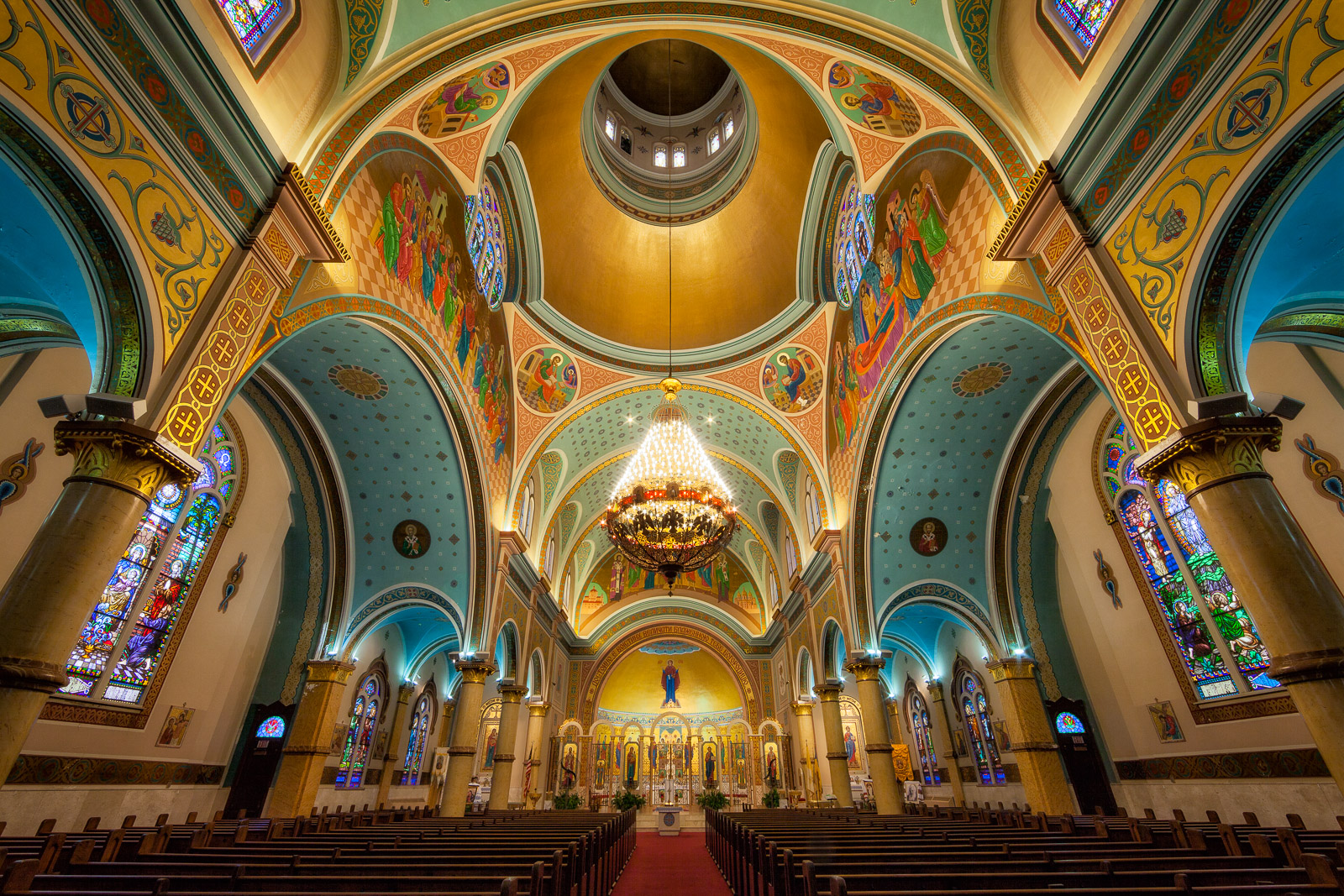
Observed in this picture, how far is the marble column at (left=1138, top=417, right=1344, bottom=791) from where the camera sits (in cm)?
396

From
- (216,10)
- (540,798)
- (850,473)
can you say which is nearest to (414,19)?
(216,10)

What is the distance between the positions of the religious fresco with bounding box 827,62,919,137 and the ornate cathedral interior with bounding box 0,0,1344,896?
0.27 ft

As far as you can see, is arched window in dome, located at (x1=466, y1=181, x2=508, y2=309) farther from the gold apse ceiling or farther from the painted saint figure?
the painted saint figure

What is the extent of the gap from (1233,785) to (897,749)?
11.9 meters

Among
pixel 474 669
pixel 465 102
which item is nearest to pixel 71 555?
pixel 465 102

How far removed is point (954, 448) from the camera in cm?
1252

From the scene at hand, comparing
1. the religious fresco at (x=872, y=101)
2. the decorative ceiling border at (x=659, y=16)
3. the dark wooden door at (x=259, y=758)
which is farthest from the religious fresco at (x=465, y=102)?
the dark wooden door at (x=259, y=758)

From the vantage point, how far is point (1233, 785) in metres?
9.22

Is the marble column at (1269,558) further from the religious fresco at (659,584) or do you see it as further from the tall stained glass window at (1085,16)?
the religious fresco at (659,584)

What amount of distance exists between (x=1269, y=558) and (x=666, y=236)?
1429 centimetres

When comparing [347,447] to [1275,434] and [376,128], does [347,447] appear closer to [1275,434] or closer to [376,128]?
[376,128]

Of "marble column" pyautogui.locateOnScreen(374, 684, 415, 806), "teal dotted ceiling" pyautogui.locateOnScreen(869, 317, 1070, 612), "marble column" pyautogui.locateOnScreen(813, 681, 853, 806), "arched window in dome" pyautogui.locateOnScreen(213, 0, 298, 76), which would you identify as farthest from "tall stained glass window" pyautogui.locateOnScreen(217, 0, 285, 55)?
"marble column" pyautogui.locateOnScreen(374, 684, 415, 806)

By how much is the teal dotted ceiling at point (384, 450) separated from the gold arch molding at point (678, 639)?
46.1 ft

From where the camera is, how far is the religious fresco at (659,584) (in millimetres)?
25922
